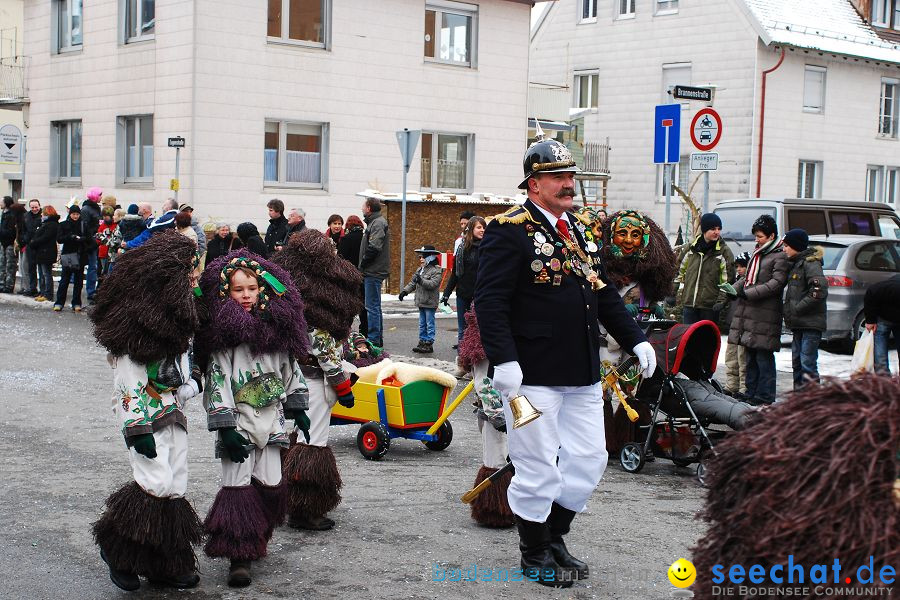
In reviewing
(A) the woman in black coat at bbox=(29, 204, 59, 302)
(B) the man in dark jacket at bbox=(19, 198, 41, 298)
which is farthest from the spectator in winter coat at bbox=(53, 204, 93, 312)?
(B) the man in dark jacket at bbox=(19, 198, 41, 298)

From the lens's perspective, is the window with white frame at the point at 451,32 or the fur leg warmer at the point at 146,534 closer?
the fur leg warmer at the point at 146,534

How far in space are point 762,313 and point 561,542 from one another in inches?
236

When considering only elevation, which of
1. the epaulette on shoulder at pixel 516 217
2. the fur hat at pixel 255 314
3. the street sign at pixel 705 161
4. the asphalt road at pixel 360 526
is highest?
the street sign at pixel 705 161

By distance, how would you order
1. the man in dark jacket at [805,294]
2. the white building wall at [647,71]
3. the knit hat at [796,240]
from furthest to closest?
the white building wall at [647,71] < the knit hat at [796,240] < the man in dark jacket at [805,294]

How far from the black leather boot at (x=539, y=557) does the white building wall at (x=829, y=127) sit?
27.8 meters

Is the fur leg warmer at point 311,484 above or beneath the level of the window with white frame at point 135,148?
beneath

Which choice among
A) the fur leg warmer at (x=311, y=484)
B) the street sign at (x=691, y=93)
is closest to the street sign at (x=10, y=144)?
the street sign at (x=691, y=93)

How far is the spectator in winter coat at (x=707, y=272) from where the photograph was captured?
11.6m

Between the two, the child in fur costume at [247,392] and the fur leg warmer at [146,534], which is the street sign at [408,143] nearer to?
the child in fur costume at [247,392]

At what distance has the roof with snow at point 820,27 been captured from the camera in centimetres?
3105

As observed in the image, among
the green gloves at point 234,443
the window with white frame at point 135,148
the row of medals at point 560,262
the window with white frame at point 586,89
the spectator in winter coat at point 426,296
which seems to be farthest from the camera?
the window with white frame at point 586,89

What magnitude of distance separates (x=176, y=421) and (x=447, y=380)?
3705 millimetres

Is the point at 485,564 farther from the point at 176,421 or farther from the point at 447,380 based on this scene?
the point at 447,380

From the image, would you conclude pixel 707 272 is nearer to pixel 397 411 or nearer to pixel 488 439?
pixel 397 411
